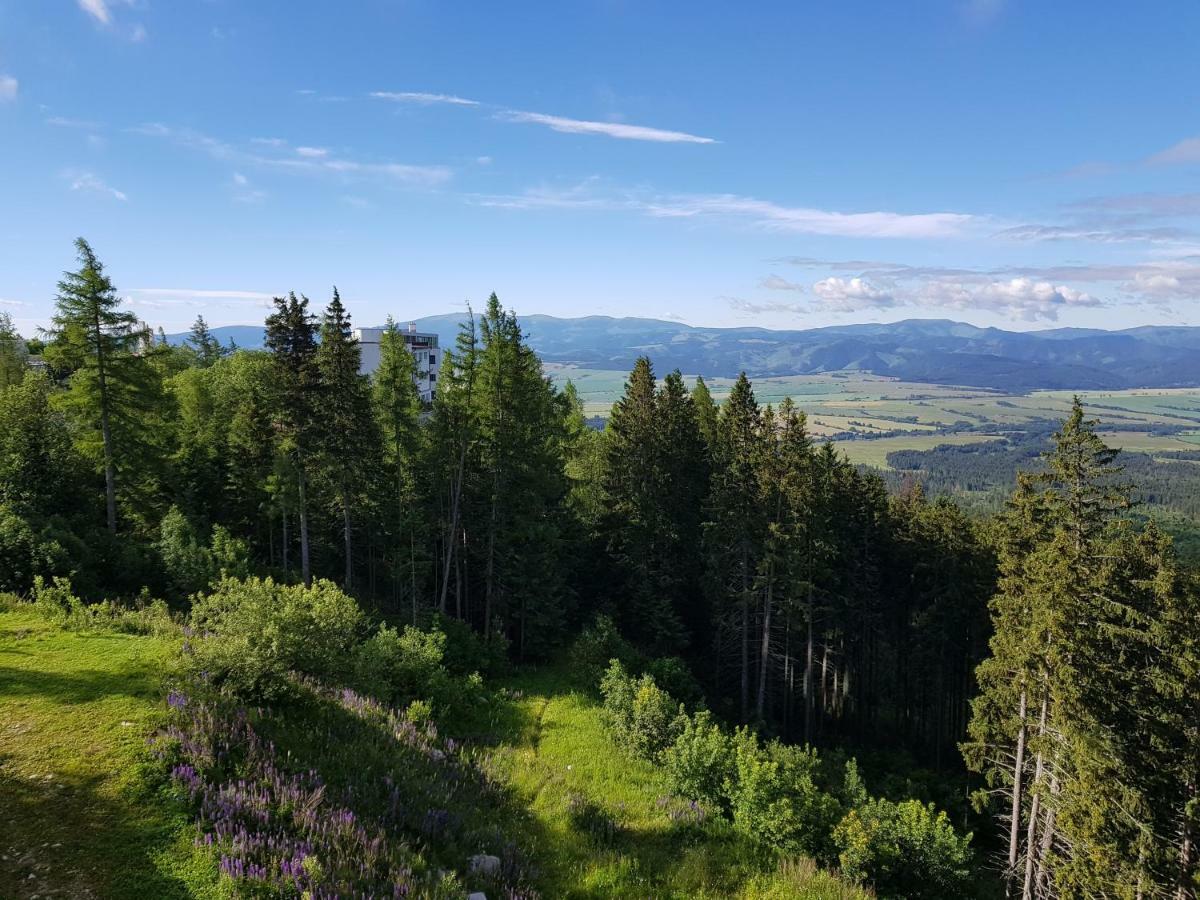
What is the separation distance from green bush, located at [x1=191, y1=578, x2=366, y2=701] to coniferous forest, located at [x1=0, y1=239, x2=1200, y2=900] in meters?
0.08

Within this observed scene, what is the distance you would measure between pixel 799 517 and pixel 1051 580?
553 inches

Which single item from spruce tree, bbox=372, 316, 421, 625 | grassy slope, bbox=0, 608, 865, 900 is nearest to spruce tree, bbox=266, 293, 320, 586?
spruce tree, bbox=372, 316, 421, 625

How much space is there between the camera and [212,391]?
142 feet

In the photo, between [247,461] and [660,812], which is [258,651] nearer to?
[660,812]

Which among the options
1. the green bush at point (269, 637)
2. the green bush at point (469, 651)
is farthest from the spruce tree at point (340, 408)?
the green bush at point (269, 637)

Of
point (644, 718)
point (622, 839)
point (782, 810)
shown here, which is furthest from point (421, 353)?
point (782, 810)

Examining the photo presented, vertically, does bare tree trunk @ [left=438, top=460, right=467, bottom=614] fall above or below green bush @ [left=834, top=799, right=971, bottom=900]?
above

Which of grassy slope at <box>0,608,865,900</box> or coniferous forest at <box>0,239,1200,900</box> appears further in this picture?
coniferous forest at <box>0,239,1200,900</box>

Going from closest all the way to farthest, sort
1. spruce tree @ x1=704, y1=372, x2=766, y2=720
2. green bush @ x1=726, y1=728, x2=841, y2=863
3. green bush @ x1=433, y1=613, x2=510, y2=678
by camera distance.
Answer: green bush @ x1=726, y1=728, x2=841, y2=863 < green bush @ x1=433, y1=613, x2=510, y2=678 < spruce tree @ x1=704, y1=372, x2=766, y2=720

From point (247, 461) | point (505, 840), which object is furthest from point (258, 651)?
point (247, 461)

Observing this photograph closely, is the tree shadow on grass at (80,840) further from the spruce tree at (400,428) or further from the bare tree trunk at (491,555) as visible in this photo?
the bare tree trunk at (491,555)

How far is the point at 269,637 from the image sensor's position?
12.7 metres

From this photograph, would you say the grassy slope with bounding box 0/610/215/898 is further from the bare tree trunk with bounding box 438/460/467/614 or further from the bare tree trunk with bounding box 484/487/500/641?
the bare tree trunk with bounding box 484/487/500/641

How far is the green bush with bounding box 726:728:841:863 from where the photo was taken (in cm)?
1389
